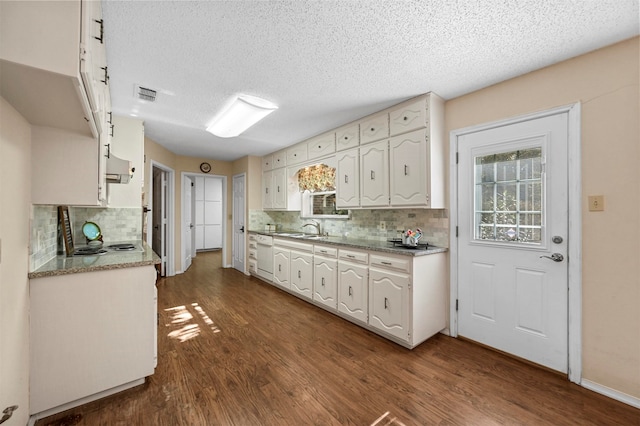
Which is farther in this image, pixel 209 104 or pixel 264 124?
pixel 264 124

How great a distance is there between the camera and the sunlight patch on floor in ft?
8.94

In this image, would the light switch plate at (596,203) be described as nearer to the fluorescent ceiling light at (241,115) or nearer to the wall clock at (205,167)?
the fluorescent ceiling light at (241,115)

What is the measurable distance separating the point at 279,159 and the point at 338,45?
10.4ft

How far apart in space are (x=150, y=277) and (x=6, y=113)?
1191mm

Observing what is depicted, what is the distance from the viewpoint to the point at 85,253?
88.8 inches

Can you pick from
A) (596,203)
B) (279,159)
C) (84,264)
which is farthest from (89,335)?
(279,159)

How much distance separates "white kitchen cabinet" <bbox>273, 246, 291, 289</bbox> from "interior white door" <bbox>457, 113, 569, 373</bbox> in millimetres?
2398

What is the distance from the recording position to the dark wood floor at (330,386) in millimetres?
1654

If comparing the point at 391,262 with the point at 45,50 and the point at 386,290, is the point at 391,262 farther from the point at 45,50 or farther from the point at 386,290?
the point at 45,50

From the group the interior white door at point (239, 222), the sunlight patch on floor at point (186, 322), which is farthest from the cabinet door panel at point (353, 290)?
the interior white door at point (239, 222)

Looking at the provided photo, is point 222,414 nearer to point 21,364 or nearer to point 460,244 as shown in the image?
point 21,364

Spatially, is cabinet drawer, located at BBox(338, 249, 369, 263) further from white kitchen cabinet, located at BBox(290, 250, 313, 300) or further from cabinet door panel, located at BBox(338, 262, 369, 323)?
white kitchen cabinet, located at BBox(290, 250, 313, 300)

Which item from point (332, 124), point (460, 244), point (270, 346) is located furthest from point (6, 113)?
point (460, 244)

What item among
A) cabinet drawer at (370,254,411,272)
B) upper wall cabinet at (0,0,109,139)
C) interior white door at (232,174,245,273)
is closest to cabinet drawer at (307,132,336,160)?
cabinet drawer at (370,254,411,272)
